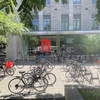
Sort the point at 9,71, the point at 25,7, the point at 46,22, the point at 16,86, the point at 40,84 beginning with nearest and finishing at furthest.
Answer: the point at 25,7
the point at 16,86
the point at 40,84
the point at 9,71
the point at 46,22

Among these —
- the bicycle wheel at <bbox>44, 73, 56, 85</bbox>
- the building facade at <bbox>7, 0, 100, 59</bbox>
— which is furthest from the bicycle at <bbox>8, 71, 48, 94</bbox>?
the building facade at <bbox>7, 0, 100, 59</bbox>

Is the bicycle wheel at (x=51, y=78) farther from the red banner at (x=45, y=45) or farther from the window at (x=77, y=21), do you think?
the window at (x=77, y=21)

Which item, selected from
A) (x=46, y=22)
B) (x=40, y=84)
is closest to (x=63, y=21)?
(x=46, y=22)

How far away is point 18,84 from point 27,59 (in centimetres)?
1553

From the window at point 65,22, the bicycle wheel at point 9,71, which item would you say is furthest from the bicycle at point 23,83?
the window at point 65,22

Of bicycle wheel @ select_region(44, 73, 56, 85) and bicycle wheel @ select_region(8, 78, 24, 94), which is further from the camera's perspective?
bicycle wheel @ select_region(44, 73, 56, 85)

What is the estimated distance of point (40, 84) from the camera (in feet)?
25.9

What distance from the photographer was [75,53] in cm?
2320

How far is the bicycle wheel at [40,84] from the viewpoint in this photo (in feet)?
24.9

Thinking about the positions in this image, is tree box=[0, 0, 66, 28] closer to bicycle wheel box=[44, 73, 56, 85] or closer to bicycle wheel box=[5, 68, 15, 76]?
bicycle wheel box=[44, 73, 56, 85]

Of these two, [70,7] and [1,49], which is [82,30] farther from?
[1,49]

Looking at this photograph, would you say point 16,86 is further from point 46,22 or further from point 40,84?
point 46,22

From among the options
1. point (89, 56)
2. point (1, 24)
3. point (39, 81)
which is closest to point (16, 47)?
point (89, 56)

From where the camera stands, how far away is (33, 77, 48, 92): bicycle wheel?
24.9ft
